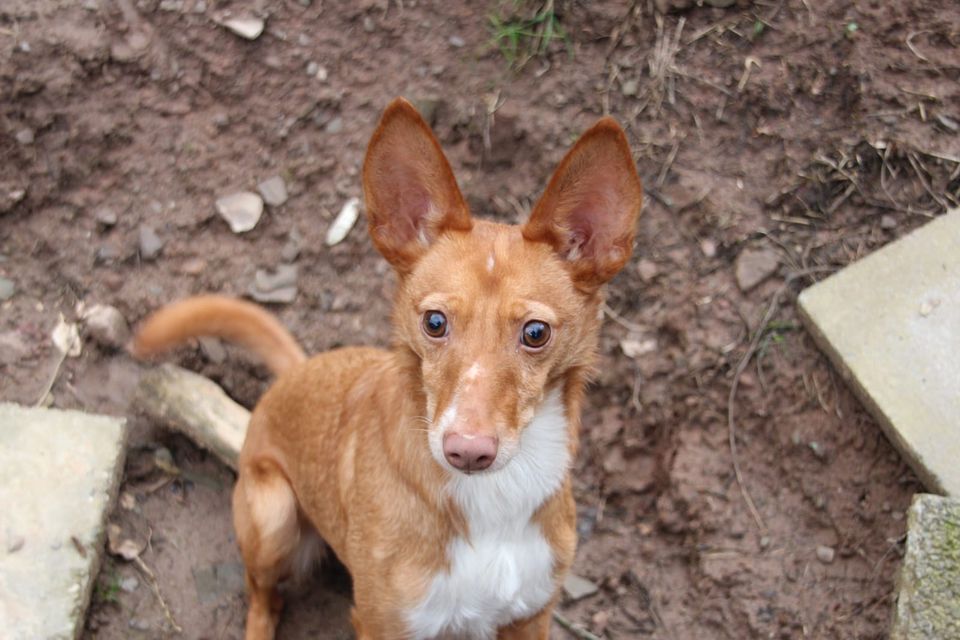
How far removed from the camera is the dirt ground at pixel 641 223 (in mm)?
3830

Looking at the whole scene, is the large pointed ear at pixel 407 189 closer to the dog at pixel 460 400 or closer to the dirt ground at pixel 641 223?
the dog at pixel 460 400

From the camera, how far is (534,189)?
444 centimetres

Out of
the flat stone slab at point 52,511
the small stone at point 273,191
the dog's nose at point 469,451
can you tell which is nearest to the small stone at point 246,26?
A: the small stone at point 273,191

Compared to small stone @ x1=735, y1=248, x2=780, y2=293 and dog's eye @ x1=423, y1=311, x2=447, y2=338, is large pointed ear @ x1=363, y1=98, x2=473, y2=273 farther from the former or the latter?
small stone @ x1=735, y1=248, x2=780, y2=293

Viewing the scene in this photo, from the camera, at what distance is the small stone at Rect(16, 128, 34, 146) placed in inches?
168

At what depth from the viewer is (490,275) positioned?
2621 mm

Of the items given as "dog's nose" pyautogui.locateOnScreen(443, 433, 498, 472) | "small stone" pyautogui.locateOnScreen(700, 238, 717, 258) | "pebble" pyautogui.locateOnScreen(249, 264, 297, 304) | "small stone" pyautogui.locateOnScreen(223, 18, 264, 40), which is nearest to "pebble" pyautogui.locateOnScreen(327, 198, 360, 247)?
"pebble" pyautogui.locateOnScreen(249, 264, 297, 304)

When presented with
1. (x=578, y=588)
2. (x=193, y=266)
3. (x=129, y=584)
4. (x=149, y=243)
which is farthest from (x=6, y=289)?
(x=578, y=588)

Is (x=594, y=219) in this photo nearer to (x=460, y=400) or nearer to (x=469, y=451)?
(x=460, y=400)

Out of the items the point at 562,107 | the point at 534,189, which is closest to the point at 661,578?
the point at 534,189

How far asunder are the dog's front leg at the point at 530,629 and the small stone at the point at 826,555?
3.51 feet

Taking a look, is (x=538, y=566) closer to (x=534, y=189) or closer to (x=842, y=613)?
(x=842, y=613)

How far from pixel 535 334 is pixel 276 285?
211 cm

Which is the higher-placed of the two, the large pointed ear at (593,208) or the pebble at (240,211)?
the large pointed ear at (593,208)
